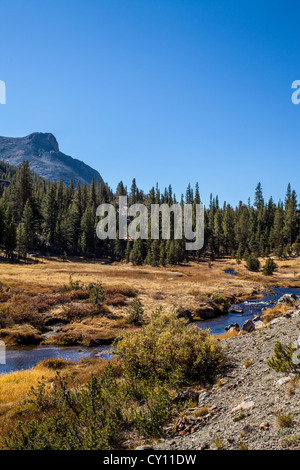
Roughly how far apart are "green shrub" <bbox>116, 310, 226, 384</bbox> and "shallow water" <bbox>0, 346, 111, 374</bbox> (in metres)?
8.29

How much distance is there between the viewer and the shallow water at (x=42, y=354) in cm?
1756

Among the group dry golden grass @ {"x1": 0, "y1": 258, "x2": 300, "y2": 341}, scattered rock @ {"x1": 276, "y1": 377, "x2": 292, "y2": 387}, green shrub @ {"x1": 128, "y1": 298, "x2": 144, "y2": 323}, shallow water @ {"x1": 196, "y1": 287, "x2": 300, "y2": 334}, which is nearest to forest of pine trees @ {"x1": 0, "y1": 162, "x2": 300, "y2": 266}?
dry golden grass @ {"x1": 0, "y1": 258, "x2": 300, "y2": 341}

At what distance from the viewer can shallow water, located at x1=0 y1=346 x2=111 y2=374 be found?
57.6 ft

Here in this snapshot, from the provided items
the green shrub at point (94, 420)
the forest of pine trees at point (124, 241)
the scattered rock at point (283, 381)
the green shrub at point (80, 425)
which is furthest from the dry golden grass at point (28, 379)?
the forest of pine trees at point (124, 241)

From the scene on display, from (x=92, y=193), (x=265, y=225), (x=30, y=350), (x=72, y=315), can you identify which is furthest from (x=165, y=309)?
Result: (x=92, y=193)

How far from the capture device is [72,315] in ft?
92.3

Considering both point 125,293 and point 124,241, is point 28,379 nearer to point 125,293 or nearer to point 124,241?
point 125,293

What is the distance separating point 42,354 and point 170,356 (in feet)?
42.2

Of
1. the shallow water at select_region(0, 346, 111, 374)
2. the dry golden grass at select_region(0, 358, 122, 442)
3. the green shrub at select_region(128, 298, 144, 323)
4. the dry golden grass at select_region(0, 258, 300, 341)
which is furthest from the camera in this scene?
the green shrub at select_region(128, 298, 144, 323)

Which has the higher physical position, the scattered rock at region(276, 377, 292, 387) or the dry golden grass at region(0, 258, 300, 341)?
the scattered rock at region(276, 377, 292, 387)

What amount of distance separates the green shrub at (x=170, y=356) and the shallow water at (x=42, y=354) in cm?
829

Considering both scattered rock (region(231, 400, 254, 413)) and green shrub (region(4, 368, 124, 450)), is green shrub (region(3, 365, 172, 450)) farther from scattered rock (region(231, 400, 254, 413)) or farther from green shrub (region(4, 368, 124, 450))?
scattered rock (region(231, 400, 254, 413))
